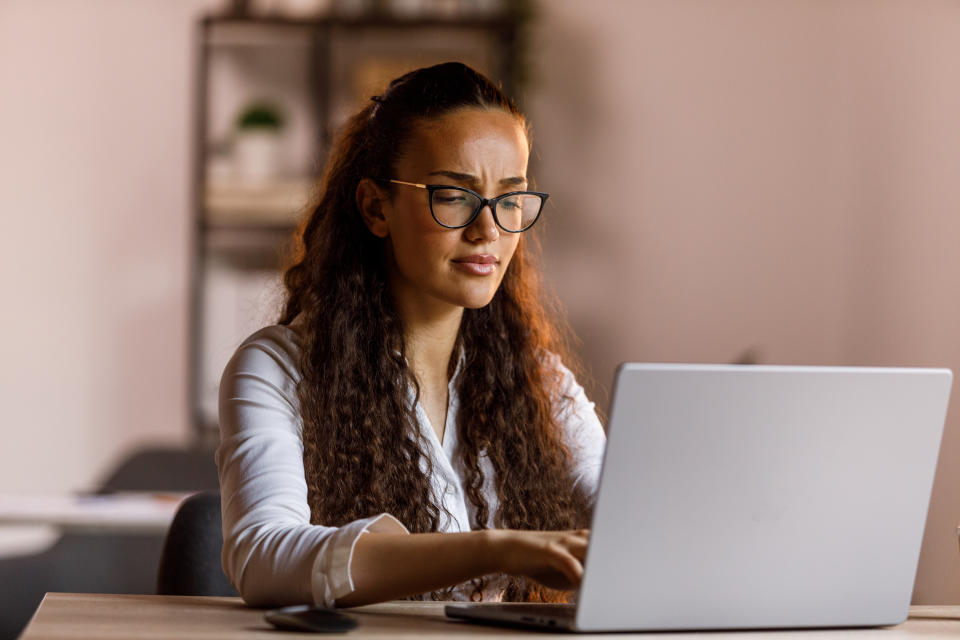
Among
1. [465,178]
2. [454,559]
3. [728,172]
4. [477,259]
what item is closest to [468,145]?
[465,178]

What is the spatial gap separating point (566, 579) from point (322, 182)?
89 cm

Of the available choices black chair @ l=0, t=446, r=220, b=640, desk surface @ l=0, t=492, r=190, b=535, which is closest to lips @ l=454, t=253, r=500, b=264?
desk surface @ l=0, t=492, r=190, b=535

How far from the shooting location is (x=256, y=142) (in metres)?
3.49

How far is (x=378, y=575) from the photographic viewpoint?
3.45ft

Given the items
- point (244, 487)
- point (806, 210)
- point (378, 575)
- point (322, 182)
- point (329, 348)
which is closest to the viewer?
point (378, 575)

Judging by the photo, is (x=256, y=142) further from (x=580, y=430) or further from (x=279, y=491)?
(x=279, y=491)

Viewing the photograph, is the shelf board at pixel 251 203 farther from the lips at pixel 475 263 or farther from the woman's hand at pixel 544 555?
the woman's hand at pixel 544 555

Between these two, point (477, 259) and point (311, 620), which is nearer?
point (311, 620)

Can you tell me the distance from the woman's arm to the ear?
1.87 ft

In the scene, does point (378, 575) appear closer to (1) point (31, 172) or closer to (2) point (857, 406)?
(2) point (857, 406)

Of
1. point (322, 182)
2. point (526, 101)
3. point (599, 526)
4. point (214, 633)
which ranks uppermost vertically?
point (526, 101)

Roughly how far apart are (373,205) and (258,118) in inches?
83.1

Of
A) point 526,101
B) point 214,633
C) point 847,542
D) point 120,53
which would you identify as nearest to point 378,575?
point 214,633

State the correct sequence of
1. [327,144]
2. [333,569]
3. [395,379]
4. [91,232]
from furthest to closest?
[91,232] < [327,144] < [395,379] < [333,569]
